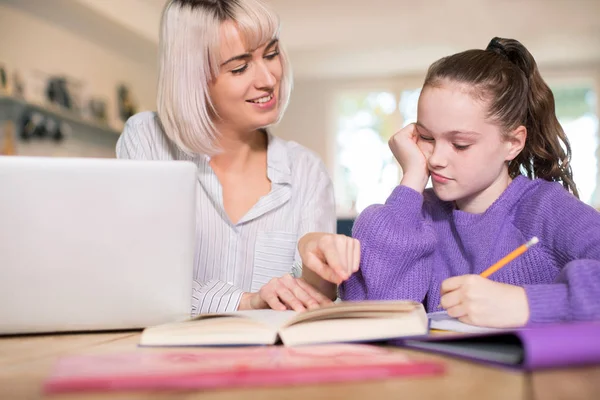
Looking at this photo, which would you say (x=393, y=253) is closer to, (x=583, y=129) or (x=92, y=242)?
(x=92, y=242)

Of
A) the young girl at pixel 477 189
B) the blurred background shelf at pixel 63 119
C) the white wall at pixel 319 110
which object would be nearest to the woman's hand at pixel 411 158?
the young girl at pixel 477 189

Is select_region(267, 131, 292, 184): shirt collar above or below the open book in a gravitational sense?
above

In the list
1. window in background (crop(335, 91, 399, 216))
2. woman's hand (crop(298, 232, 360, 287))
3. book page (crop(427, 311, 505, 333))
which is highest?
window in background (crop(335, 91, 399, 216))

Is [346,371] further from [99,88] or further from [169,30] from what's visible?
[99,88]

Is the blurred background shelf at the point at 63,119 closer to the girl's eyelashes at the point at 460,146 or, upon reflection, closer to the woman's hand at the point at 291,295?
the woman's hand at the point at 291,295

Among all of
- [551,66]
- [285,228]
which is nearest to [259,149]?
[285,228]

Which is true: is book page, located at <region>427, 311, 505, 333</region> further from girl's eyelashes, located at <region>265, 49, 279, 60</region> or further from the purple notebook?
girl's eyelashes, located at <region>265, 49, 279, 60</region>

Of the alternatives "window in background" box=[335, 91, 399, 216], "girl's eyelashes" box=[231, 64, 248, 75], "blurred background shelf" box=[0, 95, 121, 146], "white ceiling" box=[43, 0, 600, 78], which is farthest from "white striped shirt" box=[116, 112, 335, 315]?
"window in background" box=[335, 91, 399, 216]

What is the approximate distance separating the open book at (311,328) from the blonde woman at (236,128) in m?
0.71

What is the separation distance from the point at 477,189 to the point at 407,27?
6200 millimetres

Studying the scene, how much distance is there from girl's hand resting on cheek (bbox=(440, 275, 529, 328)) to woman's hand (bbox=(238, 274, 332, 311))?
299 millimetres

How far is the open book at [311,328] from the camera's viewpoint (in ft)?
2.35

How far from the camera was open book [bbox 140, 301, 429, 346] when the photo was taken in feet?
2.35

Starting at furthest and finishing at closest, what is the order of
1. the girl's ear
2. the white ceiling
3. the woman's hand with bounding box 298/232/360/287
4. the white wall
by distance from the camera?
the white wall → the white ceiling → the girl's ear → the woman's hand with bounding box 298/232/360/287
